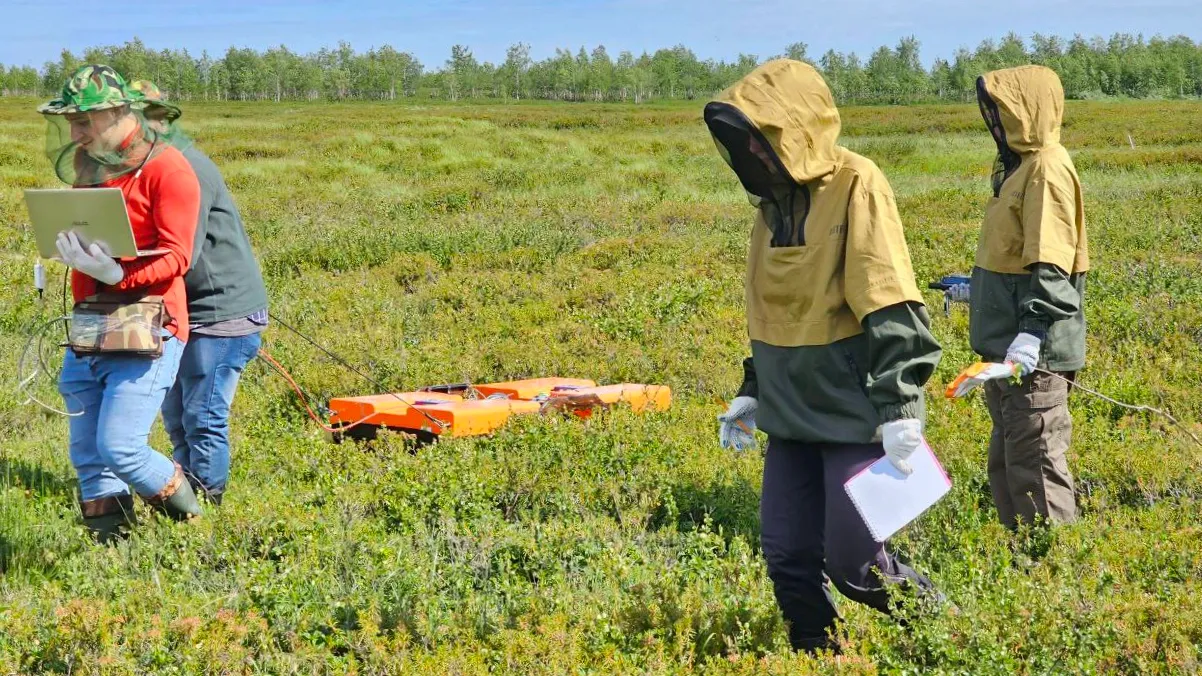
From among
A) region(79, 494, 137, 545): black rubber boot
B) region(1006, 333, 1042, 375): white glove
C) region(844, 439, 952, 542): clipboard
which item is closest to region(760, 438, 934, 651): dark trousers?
region(844, 439, 952, 542): clipboard

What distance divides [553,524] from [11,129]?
122 feet

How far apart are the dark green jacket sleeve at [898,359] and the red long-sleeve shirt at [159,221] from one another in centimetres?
275

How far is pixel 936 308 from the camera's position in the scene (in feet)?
30.6

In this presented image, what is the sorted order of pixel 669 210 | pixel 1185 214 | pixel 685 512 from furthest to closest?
pixel 669 210, pixel 1185 214, pixel 685 512

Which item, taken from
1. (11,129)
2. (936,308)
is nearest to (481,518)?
(936,308)

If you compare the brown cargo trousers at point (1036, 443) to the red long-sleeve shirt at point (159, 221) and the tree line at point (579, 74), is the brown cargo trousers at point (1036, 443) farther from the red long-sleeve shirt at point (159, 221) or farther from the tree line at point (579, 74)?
the tree line at point (579, 74)

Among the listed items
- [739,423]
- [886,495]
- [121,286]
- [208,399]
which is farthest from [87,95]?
[886,495]

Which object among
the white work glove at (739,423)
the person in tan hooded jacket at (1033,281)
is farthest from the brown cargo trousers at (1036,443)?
the white work glove at (739,423)

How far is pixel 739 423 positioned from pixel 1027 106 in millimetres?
1936

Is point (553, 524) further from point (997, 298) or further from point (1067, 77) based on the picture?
point (1067, 77)

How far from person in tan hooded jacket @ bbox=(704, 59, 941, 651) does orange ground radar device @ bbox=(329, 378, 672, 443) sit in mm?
2888

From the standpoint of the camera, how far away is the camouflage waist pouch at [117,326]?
4.04 meters

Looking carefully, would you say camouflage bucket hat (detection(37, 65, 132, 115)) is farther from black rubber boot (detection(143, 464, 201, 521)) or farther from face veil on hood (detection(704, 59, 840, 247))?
face veil on hood (detection(704, 59, 840, 247))

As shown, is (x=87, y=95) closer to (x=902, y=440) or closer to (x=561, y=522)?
(x=561, y=522)
